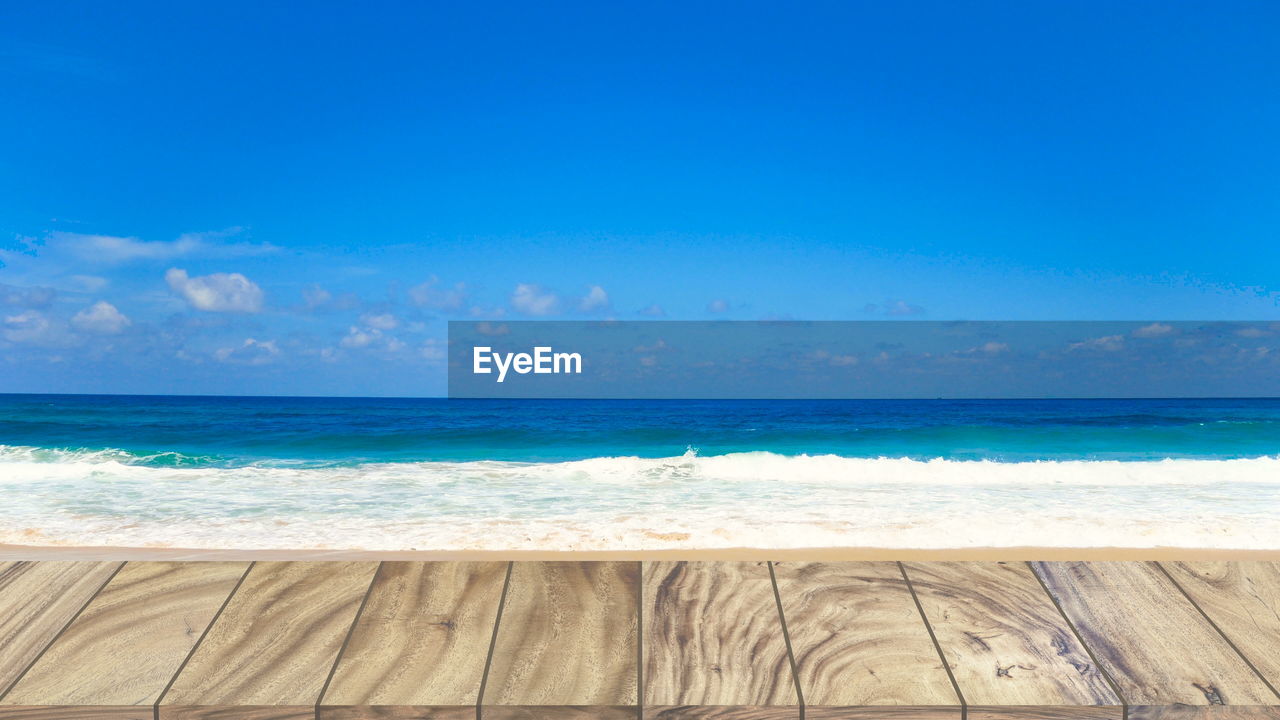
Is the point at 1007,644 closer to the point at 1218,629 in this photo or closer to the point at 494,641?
the point at 1218,629

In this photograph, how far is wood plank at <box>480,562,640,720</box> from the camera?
263cm

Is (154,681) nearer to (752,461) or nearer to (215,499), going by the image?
(215,499)

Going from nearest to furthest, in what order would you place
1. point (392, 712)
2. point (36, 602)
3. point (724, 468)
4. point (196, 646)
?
1. point (392, 712)
2. point (196, 646)
3. point (36, 602)
4. point (724, 468)

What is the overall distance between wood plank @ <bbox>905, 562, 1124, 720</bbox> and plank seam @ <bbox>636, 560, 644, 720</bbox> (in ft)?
3.39

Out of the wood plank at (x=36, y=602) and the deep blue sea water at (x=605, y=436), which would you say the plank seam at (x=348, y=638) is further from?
the deep blue sea water at (x=605, y=436)

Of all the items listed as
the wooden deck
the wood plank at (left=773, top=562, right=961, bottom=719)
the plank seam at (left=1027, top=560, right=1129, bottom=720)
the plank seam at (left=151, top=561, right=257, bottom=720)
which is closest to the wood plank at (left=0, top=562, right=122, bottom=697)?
the wooden deck

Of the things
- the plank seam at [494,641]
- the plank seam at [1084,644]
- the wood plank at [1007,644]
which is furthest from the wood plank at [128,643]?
the plank seam at [1084,644]

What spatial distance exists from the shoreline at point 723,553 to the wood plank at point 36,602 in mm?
2066

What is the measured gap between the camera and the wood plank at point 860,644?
103 inches

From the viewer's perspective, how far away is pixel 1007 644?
116 inches

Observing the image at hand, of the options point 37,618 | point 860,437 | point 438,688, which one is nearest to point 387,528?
point 37,618

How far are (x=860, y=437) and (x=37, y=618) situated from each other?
21.6m

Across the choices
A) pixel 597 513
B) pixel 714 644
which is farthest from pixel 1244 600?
pixel 597 513

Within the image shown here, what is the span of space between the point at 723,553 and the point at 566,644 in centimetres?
321
